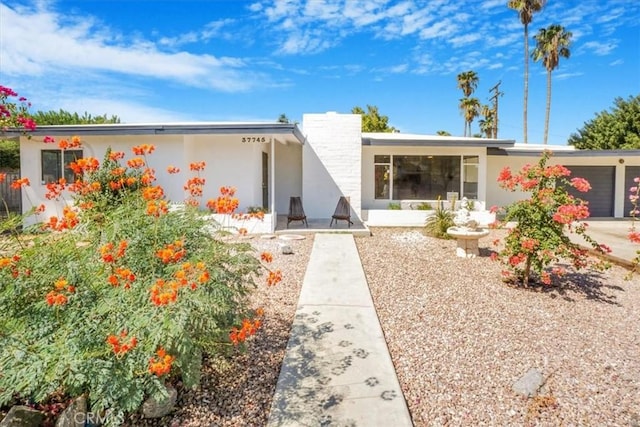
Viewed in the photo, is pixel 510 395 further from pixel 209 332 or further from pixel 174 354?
pixel 174 354

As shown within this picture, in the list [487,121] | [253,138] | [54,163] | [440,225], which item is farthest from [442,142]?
[487,121]

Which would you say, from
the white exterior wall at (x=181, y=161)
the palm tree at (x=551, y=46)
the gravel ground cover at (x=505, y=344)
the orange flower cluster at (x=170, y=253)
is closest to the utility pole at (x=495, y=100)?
the palm tree at (x=551, y=46)

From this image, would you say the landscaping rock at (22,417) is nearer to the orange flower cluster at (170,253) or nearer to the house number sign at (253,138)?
the orange flower cluster at (170,253)

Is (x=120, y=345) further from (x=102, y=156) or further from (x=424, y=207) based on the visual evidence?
(x=424, y=207)

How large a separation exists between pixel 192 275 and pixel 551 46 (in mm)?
29808

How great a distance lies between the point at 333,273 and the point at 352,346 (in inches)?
111

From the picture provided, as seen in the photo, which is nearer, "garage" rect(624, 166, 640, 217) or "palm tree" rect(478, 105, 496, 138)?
"garage" rect(624, 166, 640, 217)

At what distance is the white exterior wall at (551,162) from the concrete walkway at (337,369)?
11749 mm

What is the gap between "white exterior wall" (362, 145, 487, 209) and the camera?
1342 centimetres

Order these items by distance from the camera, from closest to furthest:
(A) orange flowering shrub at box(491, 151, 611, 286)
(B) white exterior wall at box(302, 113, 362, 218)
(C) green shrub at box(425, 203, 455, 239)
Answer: (A) orange flowering shrub at box(491, 151, 611, 286) < (C) green shrub at box(425, 203, 455, 239) < (B) white exterior wall at box(302, 113, 362, 218)

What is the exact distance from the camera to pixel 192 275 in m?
2.72

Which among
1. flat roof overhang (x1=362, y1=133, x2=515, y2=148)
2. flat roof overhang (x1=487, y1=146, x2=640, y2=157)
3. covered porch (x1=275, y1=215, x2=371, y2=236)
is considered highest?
flat roof overhang (x1=362, y1=133, x2=515, y2=148)

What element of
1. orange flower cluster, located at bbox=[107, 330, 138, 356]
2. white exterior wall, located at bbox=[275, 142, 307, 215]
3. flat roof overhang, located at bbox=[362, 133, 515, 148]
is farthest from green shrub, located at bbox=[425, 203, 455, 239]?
orange flower cluster, located at bbox=[107, 330, 138, 356]

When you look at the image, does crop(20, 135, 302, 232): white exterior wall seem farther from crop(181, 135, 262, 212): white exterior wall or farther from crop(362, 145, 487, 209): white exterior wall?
crop(362, 145, 487, 209): white exterior wall
